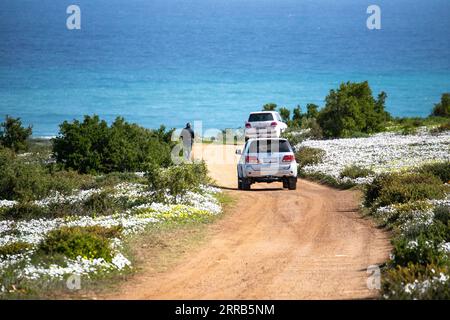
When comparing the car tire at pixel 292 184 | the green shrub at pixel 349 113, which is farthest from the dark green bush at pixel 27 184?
the green shrub at pixel 349 113

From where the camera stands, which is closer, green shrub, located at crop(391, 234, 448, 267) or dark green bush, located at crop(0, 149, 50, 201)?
green shrub, located at crop(391, 234, 448, 267)

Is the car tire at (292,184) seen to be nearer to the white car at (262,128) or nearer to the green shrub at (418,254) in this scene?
the white car at (262,128)

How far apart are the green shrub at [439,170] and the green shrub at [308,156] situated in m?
8.69

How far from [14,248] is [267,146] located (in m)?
14.5

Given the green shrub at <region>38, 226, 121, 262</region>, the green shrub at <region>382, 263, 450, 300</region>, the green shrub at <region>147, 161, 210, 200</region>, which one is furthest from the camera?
the green shrub at <region>147, 161, 210, 200</region>

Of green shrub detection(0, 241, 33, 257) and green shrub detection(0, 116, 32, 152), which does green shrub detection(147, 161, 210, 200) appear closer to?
green shrub detection(0, 241, 33, 257)

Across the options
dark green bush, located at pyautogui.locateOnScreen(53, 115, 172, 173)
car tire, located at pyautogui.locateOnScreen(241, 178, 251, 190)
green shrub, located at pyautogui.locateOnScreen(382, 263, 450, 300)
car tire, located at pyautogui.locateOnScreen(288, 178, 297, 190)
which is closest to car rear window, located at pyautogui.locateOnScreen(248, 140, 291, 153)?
car tire, located at pyautogui.locateOnScreen(288, 178, 297, 190)

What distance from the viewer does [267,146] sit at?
3102 centimetres

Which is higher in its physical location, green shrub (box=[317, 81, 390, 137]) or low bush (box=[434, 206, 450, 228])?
green shrub (box=[317, 81, 390, 137])

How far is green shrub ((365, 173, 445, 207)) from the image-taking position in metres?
24.8

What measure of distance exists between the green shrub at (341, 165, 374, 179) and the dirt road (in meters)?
4.71

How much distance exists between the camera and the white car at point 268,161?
101 ft
